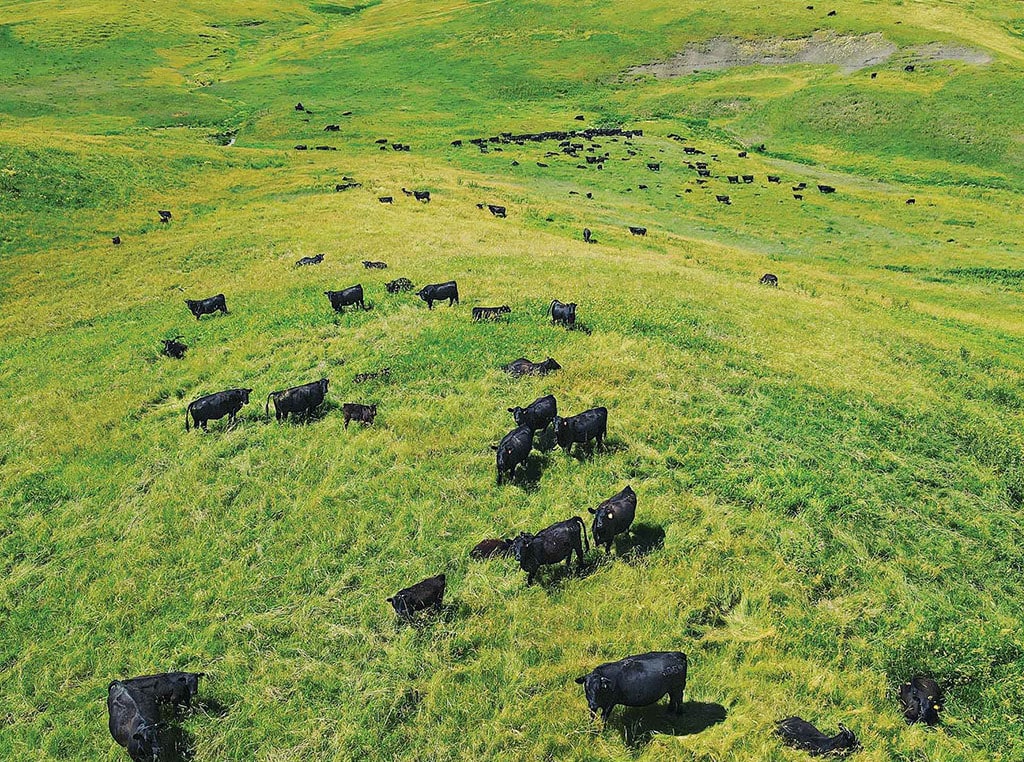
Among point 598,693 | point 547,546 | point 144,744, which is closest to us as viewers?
point 144,744

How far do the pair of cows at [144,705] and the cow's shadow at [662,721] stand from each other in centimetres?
608

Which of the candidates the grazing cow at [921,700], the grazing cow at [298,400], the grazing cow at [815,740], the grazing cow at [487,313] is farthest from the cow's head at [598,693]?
the grazing cow at [487,313]

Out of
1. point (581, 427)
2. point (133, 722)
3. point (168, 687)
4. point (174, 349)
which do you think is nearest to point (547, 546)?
point (581, 427)

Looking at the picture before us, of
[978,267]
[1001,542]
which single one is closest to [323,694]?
[1001,542]

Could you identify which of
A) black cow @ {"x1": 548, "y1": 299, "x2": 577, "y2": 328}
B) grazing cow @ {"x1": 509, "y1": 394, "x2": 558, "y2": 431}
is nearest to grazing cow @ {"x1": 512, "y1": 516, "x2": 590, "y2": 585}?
grazing cow @ {"x1": 509, "y1": 394, "x2": 558, "y2": 431}

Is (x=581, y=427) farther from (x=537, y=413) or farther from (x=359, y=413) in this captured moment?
(x=359, y=413)

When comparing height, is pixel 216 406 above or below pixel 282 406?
below

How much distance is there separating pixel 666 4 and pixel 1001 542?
471ft

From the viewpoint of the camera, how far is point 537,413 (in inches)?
535

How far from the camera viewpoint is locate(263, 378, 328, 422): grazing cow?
48.9 feet

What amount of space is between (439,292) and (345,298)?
3510 mm

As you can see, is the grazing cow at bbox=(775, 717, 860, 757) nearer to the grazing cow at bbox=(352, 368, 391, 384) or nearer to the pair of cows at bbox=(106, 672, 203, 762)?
the pair of cows at bbox=(106, 672, 203, 762)

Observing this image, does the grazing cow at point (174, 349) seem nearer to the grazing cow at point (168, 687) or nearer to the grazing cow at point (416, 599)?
the grazing cow at point (168, 687)

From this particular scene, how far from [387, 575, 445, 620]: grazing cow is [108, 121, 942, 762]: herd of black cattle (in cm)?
2
